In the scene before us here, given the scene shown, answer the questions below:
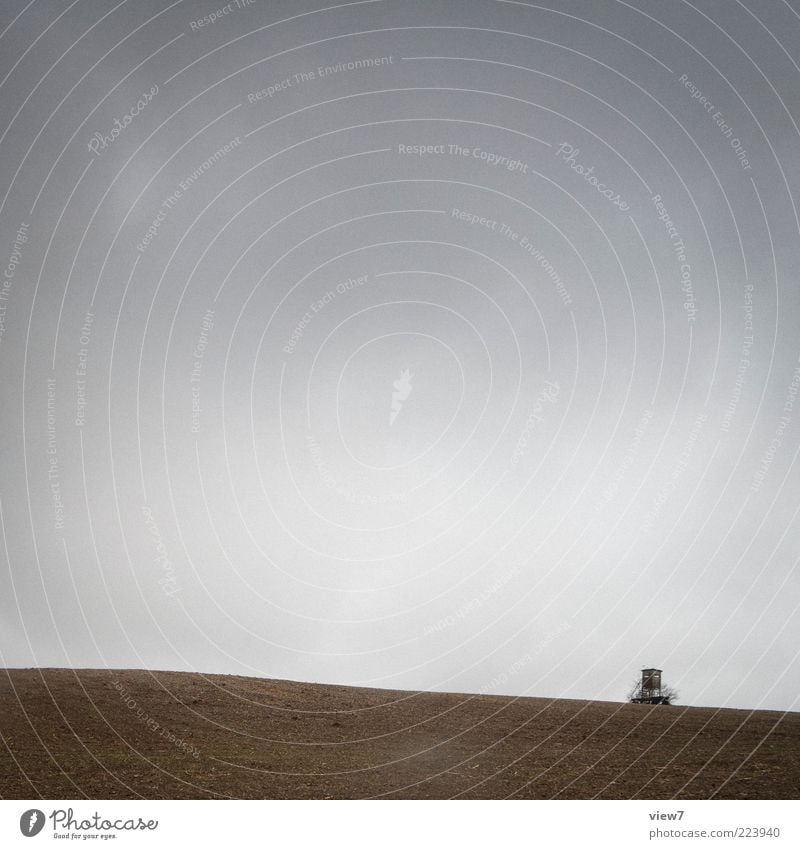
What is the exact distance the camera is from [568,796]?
16.5m
